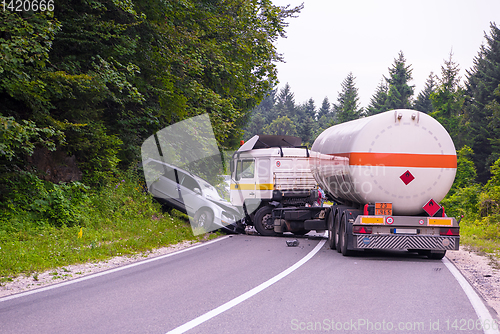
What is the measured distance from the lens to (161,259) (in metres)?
10.8

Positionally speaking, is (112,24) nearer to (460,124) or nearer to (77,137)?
(77,137)

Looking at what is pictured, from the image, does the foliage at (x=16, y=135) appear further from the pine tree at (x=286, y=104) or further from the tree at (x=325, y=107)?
the tree at (x=325, y=107)

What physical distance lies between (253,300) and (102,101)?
36.8ft

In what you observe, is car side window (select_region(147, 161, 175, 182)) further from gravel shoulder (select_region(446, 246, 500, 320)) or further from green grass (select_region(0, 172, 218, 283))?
gravel shoulder (select_region(446, 246, 500, 320))

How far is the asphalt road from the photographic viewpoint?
559 centimetres

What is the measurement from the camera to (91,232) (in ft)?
42.3

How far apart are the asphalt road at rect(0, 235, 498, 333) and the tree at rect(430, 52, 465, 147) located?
205 ft

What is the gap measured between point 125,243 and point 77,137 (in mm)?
3857

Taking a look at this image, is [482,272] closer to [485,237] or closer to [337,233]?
[337,233]

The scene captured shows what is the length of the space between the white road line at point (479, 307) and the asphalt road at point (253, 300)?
0.10m

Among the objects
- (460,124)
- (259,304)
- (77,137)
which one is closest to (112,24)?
(77,137)

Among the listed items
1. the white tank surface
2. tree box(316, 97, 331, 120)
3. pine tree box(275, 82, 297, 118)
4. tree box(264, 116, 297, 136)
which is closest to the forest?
the white tank surface

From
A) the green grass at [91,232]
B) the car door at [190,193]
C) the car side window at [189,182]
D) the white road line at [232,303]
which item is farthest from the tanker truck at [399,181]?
the car side window at [189,182]

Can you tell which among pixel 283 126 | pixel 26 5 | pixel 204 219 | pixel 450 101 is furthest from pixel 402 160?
pixel 283 126
